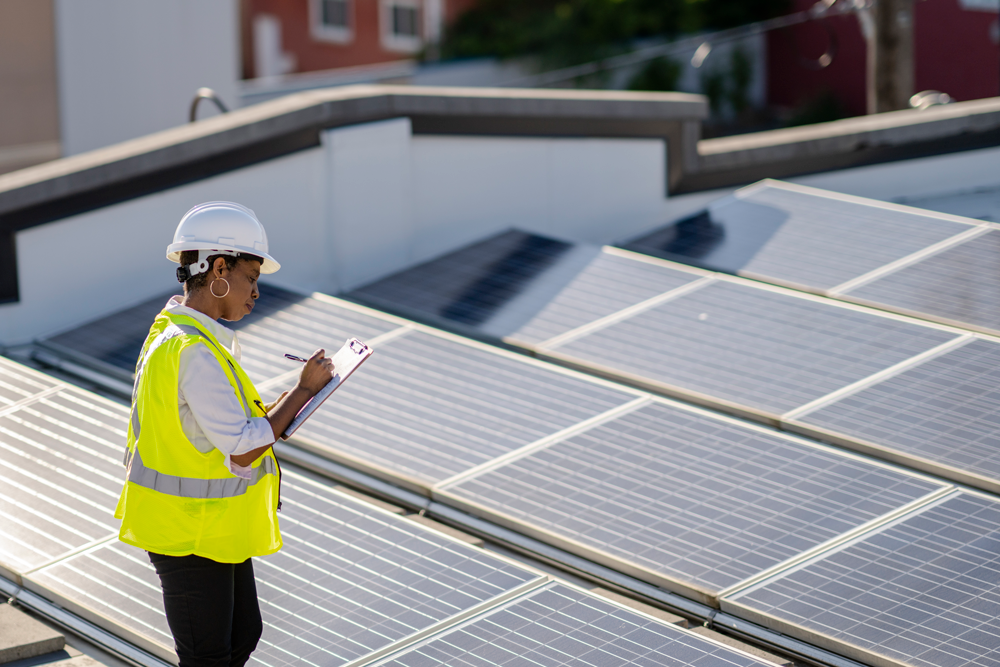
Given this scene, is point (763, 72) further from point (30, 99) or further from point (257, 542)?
point (257, 542)

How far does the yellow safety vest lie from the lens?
144 inches

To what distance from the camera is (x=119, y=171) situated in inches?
295

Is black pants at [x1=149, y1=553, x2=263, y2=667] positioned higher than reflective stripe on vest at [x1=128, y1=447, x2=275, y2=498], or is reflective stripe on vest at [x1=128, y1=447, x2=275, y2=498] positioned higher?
reflective stripe on vest at [x1=128, y1=447, x2=275, y2=498]

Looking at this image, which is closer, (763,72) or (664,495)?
(664,495)

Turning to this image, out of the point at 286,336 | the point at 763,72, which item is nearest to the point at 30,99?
the point at 286,336

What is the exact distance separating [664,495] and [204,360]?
8.03ft

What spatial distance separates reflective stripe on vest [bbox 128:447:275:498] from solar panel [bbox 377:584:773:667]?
0.97 metres

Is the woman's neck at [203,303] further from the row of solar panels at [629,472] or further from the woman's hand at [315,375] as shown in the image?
the row of solar panels at [629,472]

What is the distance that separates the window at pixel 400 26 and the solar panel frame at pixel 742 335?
32.9 m

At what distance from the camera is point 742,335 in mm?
6820

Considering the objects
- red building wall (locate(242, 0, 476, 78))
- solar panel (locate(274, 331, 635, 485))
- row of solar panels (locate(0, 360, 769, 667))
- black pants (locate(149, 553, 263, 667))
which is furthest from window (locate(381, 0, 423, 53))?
black pants (locate(149, 553, 263, 667))

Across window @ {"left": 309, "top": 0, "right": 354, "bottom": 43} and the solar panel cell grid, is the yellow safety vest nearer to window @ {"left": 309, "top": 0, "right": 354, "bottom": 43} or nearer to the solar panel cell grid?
the solar panel cell grid

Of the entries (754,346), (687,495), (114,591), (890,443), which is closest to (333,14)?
(754,346)

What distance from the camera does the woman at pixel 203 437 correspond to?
11.9 ft
